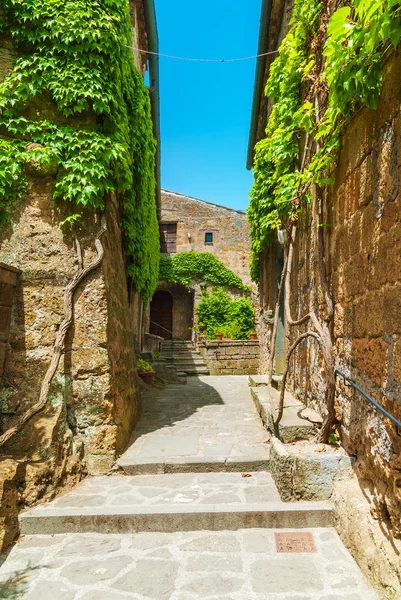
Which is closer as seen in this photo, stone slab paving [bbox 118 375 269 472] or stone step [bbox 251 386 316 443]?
stone step [bbox 251 386 316 443]

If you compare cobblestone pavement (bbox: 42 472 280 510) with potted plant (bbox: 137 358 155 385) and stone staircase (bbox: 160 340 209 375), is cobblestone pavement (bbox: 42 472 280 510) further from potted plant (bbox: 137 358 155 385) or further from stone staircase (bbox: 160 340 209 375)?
stone staircase (bbox: 160 340 209 375)

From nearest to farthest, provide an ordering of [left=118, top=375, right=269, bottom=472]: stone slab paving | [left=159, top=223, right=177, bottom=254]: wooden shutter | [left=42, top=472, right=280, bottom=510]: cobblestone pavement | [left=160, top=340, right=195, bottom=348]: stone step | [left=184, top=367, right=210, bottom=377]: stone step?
[left=42, top=472, right=280, bottom=510]: cobblestone pavement → [left=118, top=375, right=269, bottom=472]: stone slab paving → [left=184, top=367, right=210, bottom=377]: stone step → [left=160, top=340, right=195, bottom=348]: stone step → [left=159, top=223, right=177, bottom=254]: wooden shutter

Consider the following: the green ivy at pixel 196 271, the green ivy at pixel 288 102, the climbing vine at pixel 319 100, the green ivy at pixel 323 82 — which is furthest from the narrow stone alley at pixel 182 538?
the green ivy at pixel 196 271

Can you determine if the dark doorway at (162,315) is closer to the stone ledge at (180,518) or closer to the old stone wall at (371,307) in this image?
the old stone wall at (371,307)

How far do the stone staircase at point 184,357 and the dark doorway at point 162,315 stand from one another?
313 centimetres

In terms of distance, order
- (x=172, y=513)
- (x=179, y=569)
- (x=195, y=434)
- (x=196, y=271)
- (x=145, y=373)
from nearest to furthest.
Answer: (x=179, y=569) → (x=172, y=513) → (x=195, y=434) → (x=145, y=373) → (x=196, y=271)

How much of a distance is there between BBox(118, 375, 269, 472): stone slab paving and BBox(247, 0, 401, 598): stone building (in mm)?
1017

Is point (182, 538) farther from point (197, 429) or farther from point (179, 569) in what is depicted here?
point (197, 429)

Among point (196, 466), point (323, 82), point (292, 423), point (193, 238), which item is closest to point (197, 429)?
point (196, 466)

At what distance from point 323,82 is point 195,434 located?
3.71m

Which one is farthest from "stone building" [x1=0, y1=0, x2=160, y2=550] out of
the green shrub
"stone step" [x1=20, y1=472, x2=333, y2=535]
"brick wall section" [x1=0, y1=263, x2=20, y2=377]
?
the green shrub

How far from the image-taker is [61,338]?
367cm

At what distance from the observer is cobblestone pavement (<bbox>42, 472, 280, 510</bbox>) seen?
3.03 m

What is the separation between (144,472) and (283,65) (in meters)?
5.04
